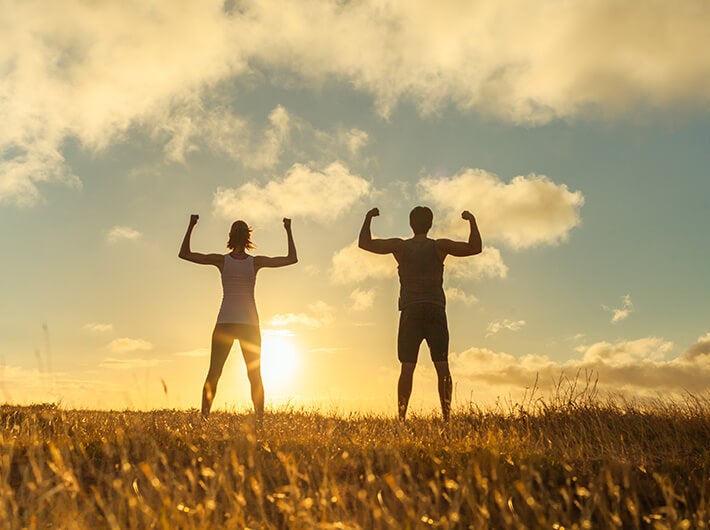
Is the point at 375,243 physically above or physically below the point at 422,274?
above

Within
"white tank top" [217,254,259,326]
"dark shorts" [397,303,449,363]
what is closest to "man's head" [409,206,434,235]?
"dark shorts" [397,303,449,363]

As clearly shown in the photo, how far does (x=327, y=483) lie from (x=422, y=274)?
14.3 ft

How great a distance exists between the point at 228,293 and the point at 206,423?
186 centimetres

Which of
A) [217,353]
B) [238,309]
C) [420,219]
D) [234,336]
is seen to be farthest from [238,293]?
[420,219]

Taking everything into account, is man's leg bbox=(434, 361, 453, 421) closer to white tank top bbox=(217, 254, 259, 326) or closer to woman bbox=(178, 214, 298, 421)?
woman bbox=(178, 214, 298, 421)

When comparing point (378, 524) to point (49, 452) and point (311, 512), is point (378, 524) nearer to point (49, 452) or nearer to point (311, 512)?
point (311, 512)

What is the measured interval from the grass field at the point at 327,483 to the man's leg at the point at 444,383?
0.74 metres

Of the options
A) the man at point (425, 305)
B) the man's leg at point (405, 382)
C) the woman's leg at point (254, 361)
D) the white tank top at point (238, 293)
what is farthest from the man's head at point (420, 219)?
the woman's leg at point (254, 361)

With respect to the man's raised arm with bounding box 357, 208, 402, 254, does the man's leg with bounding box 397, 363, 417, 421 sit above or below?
below

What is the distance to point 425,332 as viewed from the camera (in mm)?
9742

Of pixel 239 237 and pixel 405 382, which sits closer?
pixel 405 382

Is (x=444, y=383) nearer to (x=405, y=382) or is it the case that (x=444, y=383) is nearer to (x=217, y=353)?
(x=405, y=382)

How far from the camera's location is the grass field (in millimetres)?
4820

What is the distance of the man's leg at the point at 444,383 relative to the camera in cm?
972
